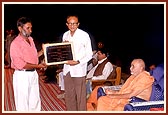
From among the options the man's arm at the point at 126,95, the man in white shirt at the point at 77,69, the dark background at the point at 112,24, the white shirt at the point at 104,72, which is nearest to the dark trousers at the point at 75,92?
the man in white shirt at the point at 77,69

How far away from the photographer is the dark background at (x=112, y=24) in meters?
5.84

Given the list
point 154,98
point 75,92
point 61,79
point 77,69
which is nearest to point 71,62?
point 77,69

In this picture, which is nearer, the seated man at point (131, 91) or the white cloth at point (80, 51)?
the seated man at point (131, 91)

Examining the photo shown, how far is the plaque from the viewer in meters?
5.90

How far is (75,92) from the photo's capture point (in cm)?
599

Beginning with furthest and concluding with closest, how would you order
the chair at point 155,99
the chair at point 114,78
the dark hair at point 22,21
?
the chair at point 114,78
the dark hair at point 22,21
the chair at point 155,99

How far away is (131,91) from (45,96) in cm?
97

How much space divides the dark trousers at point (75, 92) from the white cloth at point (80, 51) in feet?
0.19

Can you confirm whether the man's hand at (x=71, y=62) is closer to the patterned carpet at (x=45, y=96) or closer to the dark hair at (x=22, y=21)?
the patterned carpet at (x=45, y=96)

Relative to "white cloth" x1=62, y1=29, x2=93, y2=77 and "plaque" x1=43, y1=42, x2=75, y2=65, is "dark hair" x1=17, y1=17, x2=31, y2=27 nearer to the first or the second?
"plaque" x1=43, y1=42, x2=75, y2=65

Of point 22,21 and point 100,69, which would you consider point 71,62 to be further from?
point 22,21

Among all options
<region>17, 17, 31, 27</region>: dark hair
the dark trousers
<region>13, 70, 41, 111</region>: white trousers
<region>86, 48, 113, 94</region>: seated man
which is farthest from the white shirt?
<region>17, 17, 31, 27</region>: dark hair

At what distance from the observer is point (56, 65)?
19.6 feet

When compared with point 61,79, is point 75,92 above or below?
below
